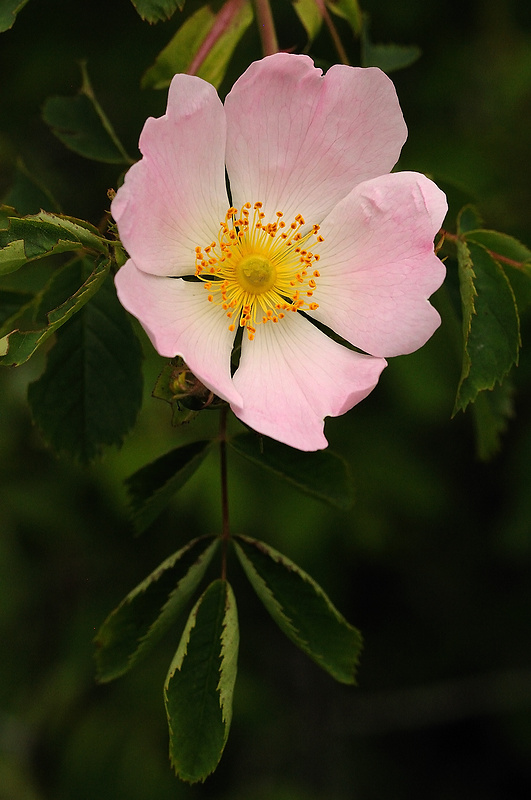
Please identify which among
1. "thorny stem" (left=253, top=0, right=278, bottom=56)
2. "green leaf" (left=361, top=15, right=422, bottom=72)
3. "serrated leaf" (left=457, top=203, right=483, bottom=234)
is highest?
"thorny stem" (left=253, top=0, right=278, bottom=56)

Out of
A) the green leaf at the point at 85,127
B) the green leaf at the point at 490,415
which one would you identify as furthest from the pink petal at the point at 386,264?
the green leaf at the point at 85,127

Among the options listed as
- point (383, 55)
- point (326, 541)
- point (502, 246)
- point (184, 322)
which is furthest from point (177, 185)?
point (326, 541)

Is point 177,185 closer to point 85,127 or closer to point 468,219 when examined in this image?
point 85,127

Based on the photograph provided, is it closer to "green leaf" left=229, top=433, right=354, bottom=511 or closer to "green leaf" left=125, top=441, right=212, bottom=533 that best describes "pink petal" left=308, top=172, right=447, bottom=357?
"green leaf" left=229, top=433, right=354, bottom=511

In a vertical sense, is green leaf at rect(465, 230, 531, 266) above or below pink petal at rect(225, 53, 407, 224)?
below

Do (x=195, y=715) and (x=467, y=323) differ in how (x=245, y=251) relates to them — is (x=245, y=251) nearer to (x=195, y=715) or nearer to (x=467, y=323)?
(x=467, y=323)

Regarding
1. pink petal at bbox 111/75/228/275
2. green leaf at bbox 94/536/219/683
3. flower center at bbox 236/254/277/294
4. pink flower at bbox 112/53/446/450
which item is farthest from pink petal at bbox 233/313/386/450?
green leaf at bbox 94/536/219/683

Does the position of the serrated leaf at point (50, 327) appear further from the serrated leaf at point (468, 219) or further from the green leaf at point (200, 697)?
the serrated leaf at point (468, 219)
